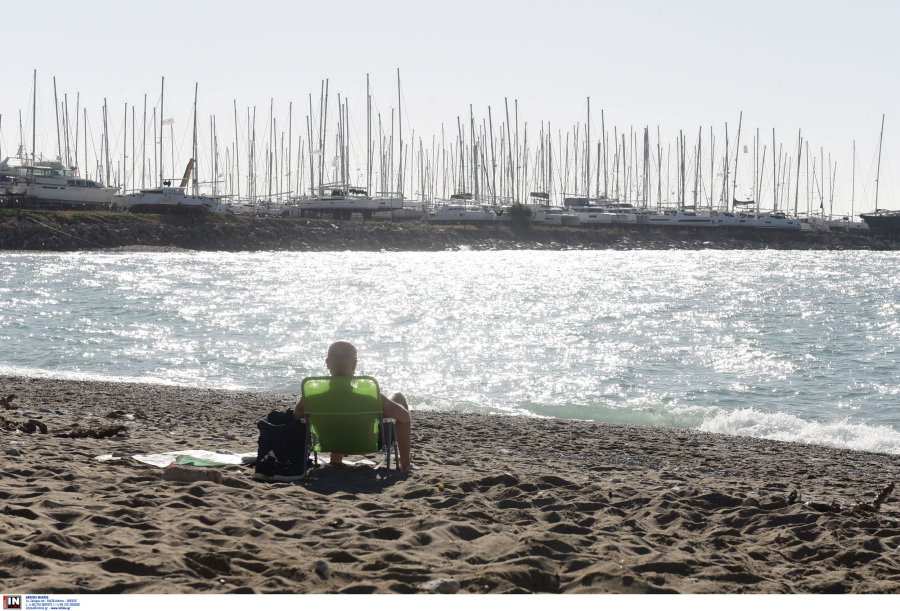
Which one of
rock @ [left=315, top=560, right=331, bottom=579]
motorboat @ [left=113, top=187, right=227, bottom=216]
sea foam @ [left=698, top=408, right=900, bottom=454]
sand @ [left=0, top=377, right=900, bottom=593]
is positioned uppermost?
motorboat @ [left=113, top=187, right=227, bottom=216]

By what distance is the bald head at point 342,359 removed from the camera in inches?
275

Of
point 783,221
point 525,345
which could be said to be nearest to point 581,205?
point 783,221

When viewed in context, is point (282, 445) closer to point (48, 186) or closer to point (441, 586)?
point (441, 586)

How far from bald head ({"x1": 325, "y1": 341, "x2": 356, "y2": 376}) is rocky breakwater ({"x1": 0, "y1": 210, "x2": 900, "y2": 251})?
57258 mm

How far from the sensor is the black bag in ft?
22.7

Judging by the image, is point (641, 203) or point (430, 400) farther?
point (641, 203)

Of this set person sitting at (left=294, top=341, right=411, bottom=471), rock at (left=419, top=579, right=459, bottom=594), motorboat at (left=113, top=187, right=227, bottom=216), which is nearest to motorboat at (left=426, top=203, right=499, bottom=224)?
motorboat at (left=113, top=187, right=227, bottom=216)

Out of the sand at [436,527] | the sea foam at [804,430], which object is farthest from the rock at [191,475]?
the sea foam at [804,430]

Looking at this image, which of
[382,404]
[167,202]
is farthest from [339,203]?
[382,404]

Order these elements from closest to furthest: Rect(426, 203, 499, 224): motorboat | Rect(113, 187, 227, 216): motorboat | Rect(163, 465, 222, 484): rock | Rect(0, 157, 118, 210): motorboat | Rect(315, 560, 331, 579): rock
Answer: Rect(315, 560, 331, 579): rock, Rect(163, 465, 222, 484): rock, Rect(0, 157, 118, 210): motorboat, Rect(113, 187, 227, 216): motorboat, Rect(426, 203, 499, 224): motorboat

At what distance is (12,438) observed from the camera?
27.0ft

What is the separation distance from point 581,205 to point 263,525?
295ft

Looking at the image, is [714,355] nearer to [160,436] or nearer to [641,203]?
[160,436]

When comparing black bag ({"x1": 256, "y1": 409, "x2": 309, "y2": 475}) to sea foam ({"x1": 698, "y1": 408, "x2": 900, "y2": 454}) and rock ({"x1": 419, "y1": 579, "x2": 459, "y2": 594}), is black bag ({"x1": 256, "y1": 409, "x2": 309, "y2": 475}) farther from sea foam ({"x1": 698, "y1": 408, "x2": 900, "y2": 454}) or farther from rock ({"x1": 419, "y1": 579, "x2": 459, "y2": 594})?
sea foam ({"x1": 698, "y1": 408, "x2": 900, "y2": 454})
